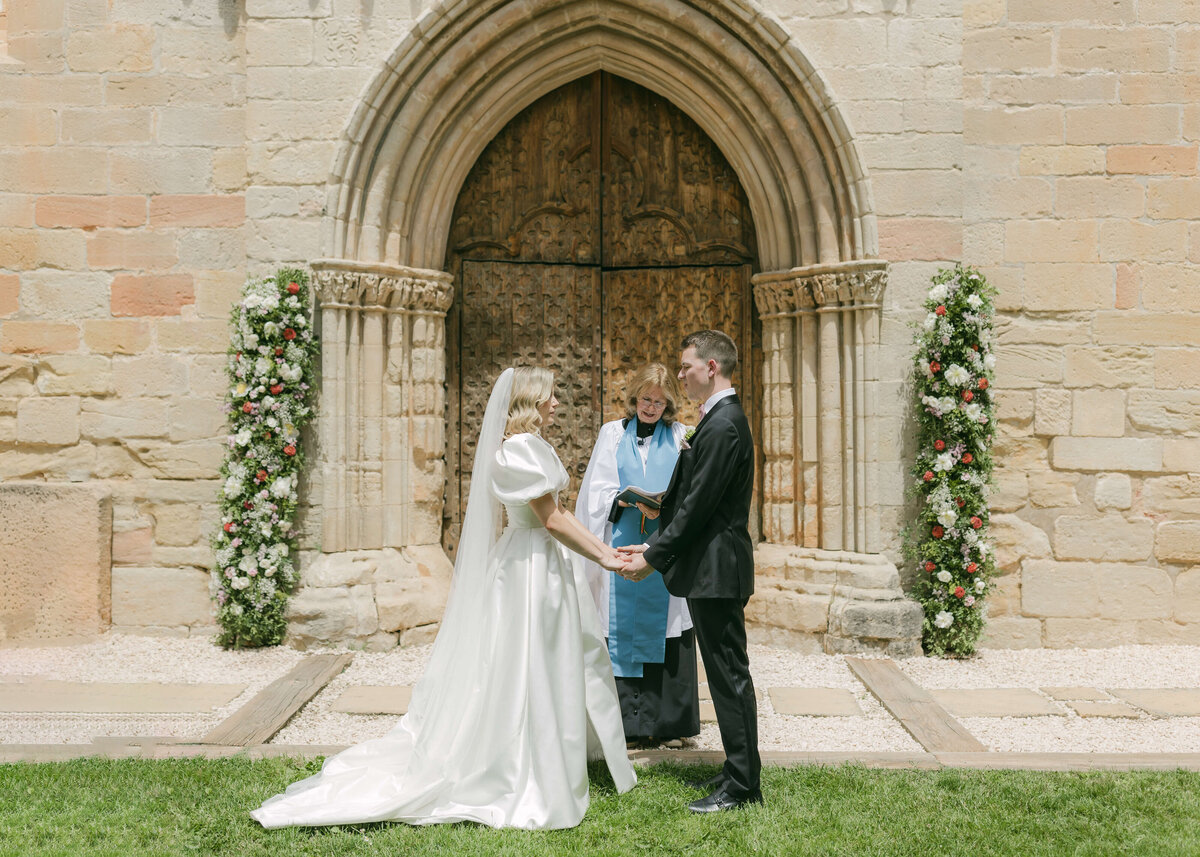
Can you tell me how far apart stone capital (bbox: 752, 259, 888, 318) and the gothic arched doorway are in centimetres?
47

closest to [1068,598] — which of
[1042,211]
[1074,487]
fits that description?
[1074,487]

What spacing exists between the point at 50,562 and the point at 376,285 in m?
2.98

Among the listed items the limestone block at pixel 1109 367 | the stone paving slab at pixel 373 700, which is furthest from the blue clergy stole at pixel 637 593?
the limestone block at pixel 1109 367

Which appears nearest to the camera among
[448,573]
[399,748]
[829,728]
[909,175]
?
[399,748]

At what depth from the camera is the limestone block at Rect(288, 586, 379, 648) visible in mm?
6469

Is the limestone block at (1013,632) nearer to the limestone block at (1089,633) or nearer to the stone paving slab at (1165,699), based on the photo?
the limestone block at (1089,633)

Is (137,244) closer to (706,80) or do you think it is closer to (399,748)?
(706,80)

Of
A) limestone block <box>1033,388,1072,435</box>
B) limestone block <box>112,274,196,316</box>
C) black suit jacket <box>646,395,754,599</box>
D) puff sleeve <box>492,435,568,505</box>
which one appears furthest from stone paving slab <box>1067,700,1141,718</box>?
limestone block <box>112,274,196,316</box>

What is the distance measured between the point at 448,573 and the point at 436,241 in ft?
7.87

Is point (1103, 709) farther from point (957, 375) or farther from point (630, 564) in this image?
point (630, 564)

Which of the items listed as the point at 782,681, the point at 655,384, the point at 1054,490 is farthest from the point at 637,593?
the point at 1054,490

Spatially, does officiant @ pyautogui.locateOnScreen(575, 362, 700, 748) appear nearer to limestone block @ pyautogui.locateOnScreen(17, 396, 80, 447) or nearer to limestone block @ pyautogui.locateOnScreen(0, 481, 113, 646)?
limestone block @ pyautogui.locateOnScreen(0, 481, 113, 646)

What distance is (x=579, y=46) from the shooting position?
6.95 m

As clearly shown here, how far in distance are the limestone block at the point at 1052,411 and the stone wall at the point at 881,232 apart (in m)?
0.02
